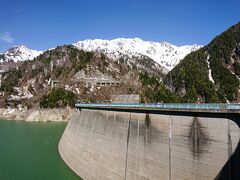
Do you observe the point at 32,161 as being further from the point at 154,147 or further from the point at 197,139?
the point at 197,139

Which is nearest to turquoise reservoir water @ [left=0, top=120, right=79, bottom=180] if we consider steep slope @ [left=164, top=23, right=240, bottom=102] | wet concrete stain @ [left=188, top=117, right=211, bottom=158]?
wet concrete stain @ [left=188, top=117, right=211, bottom=158]

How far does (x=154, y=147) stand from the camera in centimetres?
2720

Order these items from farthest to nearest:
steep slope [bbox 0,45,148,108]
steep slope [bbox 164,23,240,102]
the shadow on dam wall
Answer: steep slope [bbox 164,23,240,102], steep slope [bbox 0,45,148,108], the shadow on dam wall

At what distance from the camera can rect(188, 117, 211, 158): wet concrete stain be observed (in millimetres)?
Result: 22252

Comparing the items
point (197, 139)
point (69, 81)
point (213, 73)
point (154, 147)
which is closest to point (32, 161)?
point (154, 147)

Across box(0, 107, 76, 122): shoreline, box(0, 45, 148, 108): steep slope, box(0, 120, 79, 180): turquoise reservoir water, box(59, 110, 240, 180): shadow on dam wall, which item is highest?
box(0, 45, 148, 108): steep slope

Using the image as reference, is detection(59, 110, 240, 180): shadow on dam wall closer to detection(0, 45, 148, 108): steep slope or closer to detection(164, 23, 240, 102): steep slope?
detection(0, 45, 148, 108): steep slope

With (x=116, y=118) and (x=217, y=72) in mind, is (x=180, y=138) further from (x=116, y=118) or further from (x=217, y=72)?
(x=217, y=72)

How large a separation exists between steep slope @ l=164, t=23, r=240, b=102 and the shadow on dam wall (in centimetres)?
10601

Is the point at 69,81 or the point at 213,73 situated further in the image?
the point at 213,73

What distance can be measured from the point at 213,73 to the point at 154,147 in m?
136

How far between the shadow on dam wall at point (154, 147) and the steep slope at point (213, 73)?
106015 millimetres

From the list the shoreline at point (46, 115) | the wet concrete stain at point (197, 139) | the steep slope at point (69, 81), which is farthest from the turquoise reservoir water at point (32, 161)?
the steep slope at point (69, 81)

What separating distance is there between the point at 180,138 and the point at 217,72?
136 meters
